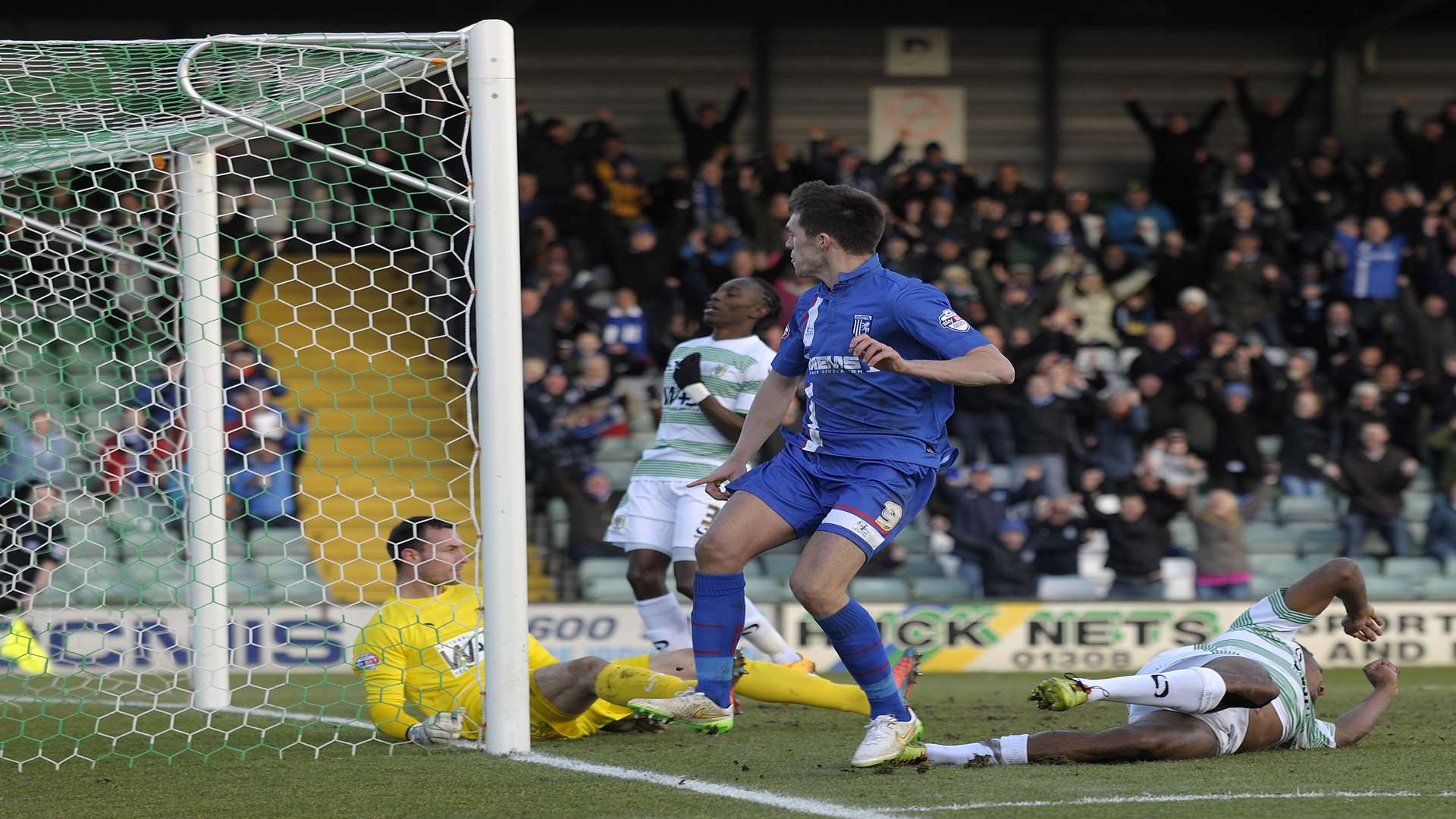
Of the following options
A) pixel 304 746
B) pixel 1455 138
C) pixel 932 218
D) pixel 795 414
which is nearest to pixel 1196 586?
pixel 795 414

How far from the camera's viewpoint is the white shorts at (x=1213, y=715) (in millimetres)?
5719

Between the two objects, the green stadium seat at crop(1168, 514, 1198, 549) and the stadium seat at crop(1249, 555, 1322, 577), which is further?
the stadium seat at crop(1249, 555, 1322, 577)

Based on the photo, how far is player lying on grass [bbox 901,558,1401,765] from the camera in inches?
218

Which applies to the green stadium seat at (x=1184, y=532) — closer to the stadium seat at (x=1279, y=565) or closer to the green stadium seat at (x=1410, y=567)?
the stadium seat at (x=1279, y=565)

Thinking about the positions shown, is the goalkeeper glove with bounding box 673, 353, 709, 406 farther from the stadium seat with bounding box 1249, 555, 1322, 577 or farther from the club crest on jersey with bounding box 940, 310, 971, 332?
the stadium seat with bounding box 1249, 555, 1322, 577

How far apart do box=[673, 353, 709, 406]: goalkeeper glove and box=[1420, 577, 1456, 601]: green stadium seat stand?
Result: 26.1ft

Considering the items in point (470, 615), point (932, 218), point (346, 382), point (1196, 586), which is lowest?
point (1196, 586)

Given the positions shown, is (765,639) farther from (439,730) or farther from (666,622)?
(439,730)

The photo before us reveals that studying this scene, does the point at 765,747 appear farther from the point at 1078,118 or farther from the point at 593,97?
the point at 1078,118

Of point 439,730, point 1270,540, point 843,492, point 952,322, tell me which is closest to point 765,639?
point 439,730

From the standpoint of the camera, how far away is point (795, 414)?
43.9ft

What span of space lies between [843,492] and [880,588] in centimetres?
779

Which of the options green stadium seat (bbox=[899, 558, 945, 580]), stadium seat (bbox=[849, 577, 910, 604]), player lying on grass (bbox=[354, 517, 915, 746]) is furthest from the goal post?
green stadium seat (bbox=[899, 558, 945, 580])

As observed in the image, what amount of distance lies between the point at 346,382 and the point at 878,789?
9914 mm
